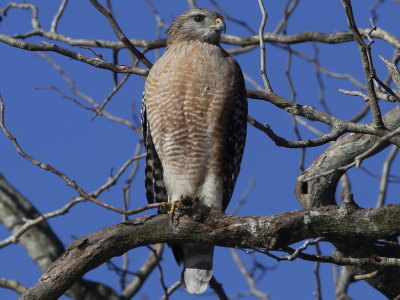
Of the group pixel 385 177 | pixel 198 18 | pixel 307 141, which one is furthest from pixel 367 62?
pixel 385 177

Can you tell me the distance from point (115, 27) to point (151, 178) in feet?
4.90

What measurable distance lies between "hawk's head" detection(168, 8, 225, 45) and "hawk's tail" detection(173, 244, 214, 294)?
1.78 meters

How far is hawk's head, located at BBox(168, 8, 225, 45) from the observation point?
6520 millimetres

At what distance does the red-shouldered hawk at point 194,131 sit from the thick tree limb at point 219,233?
1.23 m

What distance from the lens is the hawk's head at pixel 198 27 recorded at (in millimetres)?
6520

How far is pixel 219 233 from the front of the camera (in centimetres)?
458

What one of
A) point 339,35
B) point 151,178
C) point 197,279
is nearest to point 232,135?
point 151,178

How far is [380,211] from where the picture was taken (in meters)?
4.37

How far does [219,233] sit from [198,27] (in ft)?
8.49

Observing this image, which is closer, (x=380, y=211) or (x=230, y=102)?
(x=380, y=211)

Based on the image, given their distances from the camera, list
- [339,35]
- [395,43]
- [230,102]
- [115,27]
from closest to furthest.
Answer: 1. [115,27]
2. [230,102]
3. [395,43]
4. [339,35]

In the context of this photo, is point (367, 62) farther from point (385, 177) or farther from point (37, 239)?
point (37, 239)

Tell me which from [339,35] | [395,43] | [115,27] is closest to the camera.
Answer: [115,27]

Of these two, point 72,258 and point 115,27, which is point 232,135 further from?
point 72,258
